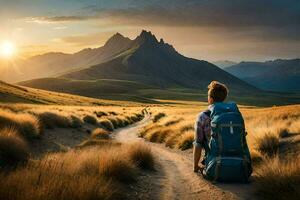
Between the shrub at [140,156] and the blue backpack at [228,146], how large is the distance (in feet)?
11.8

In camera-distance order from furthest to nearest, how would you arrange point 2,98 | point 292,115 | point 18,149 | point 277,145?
point 2,98, point 292,115, point 277,145, point 18,149

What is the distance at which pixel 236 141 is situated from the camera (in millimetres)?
10445

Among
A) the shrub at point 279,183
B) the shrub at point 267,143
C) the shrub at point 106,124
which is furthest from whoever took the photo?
the shrub at point 106,124

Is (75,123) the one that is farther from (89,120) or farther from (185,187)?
(185,187)

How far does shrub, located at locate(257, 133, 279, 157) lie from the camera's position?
1529 cm

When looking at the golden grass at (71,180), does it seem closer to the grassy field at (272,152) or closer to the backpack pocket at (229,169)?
the backpack pocket at (229,169)

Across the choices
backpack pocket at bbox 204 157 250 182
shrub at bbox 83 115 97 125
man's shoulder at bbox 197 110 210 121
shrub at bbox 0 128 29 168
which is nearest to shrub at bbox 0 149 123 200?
backpack pocket at bbox 204 157 250 182

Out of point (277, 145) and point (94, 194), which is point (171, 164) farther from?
point (94, 194)

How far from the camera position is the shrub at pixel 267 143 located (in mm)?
15289

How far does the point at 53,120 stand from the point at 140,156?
14.9m

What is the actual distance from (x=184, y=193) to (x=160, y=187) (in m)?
0.96

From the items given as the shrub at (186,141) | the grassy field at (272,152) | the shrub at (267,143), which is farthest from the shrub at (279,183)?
the shrub at (186,141)

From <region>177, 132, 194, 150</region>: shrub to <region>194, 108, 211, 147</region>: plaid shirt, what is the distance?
30.3 ft

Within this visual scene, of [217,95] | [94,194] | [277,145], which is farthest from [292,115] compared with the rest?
[94,194]
